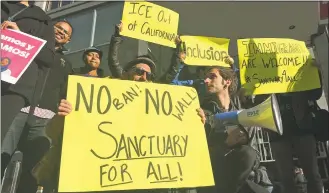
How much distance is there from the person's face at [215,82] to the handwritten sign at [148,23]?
0.46 m

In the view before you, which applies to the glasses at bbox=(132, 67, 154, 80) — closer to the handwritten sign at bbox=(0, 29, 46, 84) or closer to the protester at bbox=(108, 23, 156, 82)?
the protester at bbox=(108, 23, 156, 82)

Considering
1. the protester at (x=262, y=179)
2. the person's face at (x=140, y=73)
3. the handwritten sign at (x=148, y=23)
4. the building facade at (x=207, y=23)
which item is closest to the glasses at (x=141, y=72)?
the person's face at (x=140, y=73)

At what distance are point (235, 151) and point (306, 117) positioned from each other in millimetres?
743

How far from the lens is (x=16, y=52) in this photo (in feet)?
5.48

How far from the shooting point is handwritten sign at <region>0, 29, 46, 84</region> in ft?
5.19

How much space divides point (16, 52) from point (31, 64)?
148 millimetres

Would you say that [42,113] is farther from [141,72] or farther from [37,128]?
[141,72]

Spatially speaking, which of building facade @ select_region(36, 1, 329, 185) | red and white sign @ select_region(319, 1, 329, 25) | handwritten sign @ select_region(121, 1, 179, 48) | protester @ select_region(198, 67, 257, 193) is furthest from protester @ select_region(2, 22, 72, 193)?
building facade @ select_region(36, 1, 329, 185)

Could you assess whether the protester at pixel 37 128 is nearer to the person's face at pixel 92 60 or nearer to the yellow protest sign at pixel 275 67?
the person's face at pixel 92 60

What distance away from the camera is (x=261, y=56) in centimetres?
263

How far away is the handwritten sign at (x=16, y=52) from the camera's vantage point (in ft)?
5.19

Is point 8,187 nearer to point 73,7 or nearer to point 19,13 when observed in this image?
point 19,13

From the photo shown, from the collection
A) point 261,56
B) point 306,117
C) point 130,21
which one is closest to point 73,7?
point 130,21

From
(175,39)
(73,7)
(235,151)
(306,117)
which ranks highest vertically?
(73,7)
